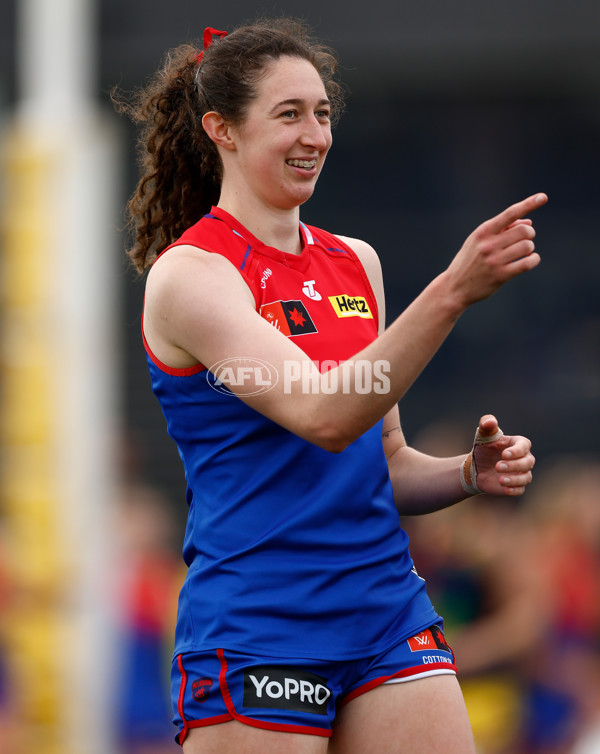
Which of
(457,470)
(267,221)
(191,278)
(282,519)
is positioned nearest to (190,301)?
(191,278)

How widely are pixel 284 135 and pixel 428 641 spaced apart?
1139 millimetres

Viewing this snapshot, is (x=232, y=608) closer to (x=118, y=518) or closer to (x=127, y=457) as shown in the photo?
(x=118, y=518)

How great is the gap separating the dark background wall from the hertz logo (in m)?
7.32

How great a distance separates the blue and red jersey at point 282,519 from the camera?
7.83 ft

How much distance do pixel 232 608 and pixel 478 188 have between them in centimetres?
1020

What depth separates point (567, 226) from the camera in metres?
11.7

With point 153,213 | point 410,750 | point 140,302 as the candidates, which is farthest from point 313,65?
point 140,302

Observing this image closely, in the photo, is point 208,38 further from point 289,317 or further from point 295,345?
point 295,345

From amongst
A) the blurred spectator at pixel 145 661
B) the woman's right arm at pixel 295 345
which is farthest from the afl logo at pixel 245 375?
the blurred spectator at pixel 145 661

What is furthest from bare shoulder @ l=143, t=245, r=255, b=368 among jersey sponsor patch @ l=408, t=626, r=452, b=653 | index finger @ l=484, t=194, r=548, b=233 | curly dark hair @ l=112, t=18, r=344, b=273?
jersey sponsor patch @ l=408, t=626, r=452, b=653

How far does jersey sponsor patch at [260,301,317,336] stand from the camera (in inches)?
96.7

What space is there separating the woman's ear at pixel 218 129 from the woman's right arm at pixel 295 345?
0.32m

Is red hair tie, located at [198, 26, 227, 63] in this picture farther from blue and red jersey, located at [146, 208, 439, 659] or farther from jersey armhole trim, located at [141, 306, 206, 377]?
jersey armhole trim, located at [141, 306, 206, 377]

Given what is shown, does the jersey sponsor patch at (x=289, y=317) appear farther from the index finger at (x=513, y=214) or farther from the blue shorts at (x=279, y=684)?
the blue shorts at (x=279, y=684)
